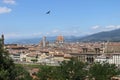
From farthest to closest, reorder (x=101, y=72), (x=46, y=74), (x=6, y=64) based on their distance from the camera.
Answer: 1. (x=101, y=72)
2. (x=46, y=74)
3. (x=6, y=64)

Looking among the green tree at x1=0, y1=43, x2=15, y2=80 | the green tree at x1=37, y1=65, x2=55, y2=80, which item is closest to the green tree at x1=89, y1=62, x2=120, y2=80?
the green tree at x1=37, y1=65, x2=55, y2=80

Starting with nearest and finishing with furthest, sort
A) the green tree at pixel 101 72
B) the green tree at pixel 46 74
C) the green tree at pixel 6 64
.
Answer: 1. the green tree at pixel 6 64
2. the green tree at pixel 46 74
3. the green tree at pixel 101 72

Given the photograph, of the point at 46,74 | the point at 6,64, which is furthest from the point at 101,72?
the point at 6,64

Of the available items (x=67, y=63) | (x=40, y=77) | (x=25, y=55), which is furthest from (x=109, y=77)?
(x=25, y=55)

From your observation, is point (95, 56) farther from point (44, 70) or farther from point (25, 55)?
point (44, 70)

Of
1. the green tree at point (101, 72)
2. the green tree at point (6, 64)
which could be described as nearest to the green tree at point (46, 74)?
the green tree at point (101, 72)

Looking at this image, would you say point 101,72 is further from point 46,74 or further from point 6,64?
point 6,64

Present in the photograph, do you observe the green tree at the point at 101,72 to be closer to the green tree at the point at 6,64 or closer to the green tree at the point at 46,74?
the green tree at the point at 46,74

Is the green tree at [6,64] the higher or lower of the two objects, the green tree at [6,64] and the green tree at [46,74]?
the higher

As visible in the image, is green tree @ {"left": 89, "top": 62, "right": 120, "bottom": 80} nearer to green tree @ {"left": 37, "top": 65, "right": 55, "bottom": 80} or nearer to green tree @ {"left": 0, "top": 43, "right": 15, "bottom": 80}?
green tree @ {"left": 37, "top": 65, "right": 55, "bottom": 80}

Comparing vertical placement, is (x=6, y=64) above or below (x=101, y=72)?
above

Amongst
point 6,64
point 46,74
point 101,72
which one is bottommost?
point 101,72
